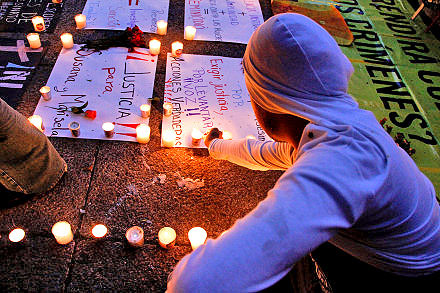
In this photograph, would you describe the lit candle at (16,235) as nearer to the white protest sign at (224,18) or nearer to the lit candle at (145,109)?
the lit candle at (145,109)

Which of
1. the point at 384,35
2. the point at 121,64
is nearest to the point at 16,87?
the point at 121,64

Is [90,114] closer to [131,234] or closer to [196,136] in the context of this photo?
[196,136]

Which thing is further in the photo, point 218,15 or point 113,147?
point 218,15

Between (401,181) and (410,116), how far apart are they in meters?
2.53

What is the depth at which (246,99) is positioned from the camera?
108 inches

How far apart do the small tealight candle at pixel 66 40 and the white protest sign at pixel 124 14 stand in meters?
0.37

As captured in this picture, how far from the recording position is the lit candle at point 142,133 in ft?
7.38

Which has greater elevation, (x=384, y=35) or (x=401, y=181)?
(x=401, y=181)

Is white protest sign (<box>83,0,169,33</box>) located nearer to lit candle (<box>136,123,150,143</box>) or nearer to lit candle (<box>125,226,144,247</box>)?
lit candle (<box>136,123,150,143</box>)

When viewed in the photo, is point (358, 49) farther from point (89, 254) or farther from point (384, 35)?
point (89, 254)

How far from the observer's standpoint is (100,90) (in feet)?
8.48

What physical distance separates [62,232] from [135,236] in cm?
40

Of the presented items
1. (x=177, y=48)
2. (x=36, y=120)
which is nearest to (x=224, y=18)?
(x=177, y=48)

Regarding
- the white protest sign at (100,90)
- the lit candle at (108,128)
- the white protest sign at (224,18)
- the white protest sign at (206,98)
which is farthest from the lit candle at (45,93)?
the white protest sign at (224,18)
